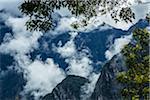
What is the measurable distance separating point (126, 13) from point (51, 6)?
3462 millimetres

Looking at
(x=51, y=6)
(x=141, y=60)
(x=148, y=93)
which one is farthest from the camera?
(x=141, y=60)

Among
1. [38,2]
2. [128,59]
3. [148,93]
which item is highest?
[38,2]

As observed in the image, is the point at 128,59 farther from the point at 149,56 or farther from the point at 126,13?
the point at 126,13

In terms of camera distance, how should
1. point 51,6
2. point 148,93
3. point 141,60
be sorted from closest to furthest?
point 51,6, point 148,93, point 141,60

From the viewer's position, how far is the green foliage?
3766 centimetres

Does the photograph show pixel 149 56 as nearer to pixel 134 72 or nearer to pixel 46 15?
pixel 134 72

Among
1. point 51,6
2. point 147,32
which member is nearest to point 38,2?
point 51,6

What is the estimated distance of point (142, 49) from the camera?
40.6 meters

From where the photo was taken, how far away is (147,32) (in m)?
41.9

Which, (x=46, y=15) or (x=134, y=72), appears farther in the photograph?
(x=134, y=72)

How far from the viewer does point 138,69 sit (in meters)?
39.4

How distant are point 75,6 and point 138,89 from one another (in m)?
14.6

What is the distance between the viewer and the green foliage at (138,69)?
1483 inches

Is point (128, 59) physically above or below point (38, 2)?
below
